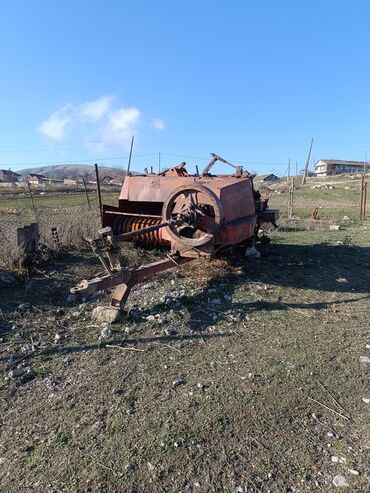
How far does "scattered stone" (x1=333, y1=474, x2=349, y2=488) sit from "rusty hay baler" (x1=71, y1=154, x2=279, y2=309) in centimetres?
282

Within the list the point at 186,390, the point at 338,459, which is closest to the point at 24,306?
the point at 186,390

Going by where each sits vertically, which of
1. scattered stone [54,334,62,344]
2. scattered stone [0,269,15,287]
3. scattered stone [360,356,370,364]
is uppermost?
scattered stone [0,269,15,287]

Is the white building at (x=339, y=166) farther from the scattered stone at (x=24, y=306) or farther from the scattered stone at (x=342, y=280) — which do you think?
the scattered stone at (x=24, y=306)

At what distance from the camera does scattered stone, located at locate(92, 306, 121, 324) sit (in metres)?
4.52

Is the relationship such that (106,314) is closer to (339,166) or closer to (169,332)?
(169,332)

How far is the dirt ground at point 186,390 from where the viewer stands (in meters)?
2.46

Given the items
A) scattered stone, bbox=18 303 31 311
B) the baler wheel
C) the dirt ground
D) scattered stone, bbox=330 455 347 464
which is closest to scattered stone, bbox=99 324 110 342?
the dirt ground

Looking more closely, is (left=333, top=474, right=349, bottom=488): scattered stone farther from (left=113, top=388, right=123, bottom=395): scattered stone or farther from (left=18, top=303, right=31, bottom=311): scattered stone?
Answer: (left=18, top=303, right=31, bottom=311): scattered stone

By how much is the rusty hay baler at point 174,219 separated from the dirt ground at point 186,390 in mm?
496

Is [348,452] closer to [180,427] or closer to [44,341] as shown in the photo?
[180,427]

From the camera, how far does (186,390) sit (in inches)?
129

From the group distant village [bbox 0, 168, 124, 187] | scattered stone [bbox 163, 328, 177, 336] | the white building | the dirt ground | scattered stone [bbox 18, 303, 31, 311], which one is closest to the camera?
the dirt ground

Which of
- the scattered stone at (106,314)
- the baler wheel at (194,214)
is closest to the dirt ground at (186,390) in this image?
the scattered stone at (106,314)

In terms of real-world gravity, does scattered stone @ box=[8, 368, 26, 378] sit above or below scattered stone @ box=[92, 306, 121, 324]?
below
